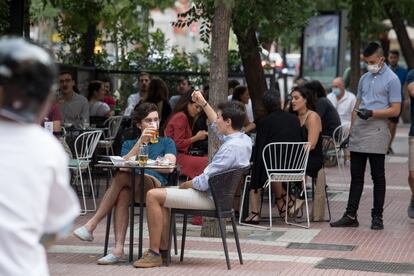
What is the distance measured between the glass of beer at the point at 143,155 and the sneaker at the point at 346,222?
308 centimetres

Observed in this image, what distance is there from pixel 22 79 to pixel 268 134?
27.4 feet

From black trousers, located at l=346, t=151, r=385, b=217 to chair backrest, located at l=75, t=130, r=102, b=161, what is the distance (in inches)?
133

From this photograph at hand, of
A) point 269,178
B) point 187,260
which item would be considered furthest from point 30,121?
point 269,178

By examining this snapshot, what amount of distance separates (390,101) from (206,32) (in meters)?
4.05

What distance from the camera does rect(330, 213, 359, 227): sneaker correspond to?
11.5 metres

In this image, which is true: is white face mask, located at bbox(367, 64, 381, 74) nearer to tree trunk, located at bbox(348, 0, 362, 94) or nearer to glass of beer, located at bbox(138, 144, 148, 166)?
glass of beer, located at bbox(138, 144, 148, 166)

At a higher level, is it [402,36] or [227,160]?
[402,36]

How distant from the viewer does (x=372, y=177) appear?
37.2 ft

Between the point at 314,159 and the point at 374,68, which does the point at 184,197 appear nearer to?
the point at 374,68

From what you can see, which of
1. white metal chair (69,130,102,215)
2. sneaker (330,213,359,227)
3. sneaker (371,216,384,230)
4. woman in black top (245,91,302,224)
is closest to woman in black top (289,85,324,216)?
woman in black top (245,91,302,224)

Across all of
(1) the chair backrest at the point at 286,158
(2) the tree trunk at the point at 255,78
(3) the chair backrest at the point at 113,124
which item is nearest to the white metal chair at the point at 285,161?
(1) the chair backrest at the point at 286,158

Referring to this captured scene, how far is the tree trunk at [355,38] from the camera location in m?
22.8

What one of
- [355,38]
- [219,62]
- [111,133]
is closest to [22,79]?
[219,62]

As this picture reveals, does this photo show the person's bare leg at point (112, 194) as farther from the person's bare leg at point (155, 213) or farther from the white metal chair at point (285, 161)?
the white metal chair at point (285, 161)
